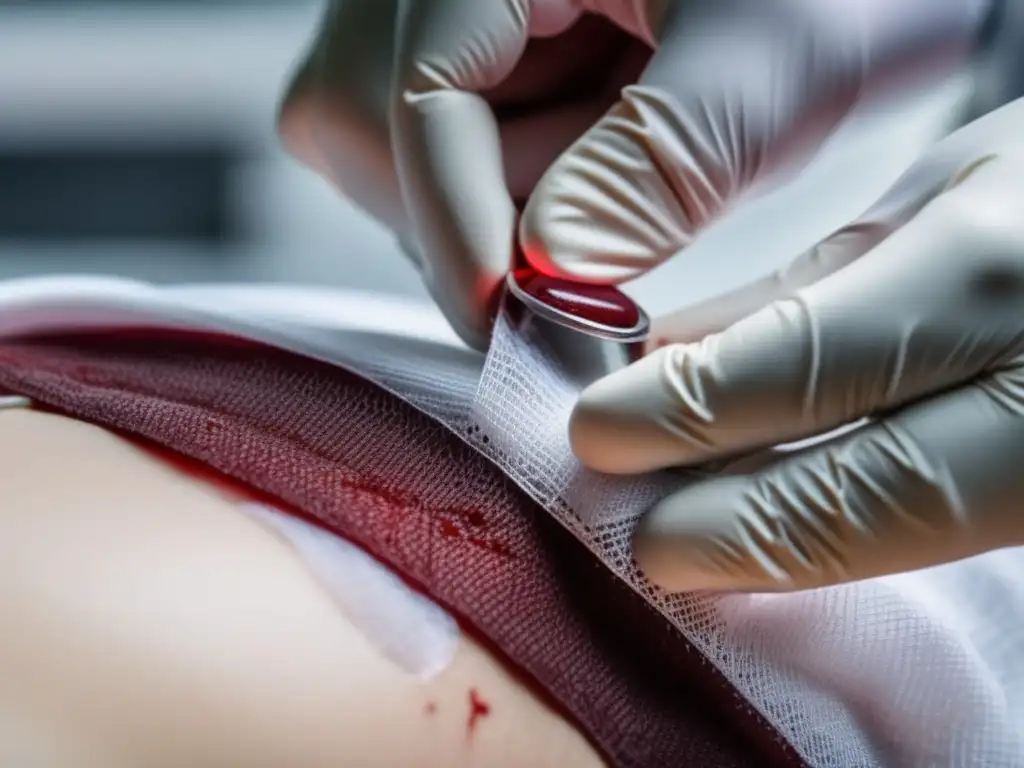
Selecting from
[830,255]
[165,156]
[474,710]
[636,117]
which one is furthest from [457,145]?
[165,156]

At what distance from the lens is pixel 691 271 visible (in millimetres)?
1245

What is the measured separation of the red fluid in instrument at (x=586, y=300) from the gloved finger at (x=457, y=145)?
60 mm

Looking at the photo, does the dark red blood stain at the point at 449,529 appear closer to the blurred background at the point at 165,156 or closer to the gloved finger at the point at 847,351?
the gloved finger at the point at 847,351

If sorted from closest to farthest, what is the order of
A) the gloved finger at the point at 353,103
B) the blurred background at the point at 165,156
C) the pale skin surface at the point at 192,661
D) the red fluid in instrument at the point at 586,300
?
the pale skin surface at the point at 192,661, the red fluid in instrument at the point at 586,300, the gloved finger at the point at 353,103, the blurred background at the point at 165,156

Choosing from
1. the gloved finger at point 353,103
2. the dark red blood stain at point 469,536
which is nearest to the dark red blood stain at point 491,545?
the dark red blood stain at point 469,536

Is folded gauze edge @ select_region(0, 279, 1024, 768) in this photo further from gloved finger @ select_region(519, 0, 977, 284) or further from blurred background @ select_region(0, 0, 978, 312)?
blurred background @ select_region(0, 0, 978, 312)

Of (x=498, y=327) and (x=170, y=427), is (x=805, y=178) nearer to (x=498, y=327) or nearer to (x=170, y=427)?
(x=498, y=327)

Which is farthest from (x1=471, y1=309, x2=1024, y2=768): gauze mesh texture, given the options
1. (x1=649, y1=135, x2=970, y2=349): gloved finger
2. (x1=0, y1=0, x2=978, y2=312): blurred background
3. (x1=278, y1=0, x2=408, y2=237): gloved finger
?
(x1=0, y1=0, x2=978, y2=312): blurred background

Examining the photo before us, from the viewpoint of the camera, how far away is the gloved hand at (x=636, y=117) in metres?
0.54

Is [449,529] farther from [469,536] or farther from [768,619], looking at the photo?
[768,619]

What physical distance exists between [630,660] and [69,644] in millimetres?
223

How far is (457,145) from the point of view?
596mm

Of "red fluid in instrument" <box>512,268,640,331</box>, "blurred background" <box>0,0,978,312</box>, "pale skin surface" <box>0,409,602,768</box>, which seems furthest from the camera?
"blurred background" <box>0,0,978,312</box>

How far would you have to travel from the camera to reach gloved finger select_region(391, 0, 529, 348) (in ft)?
1.89
